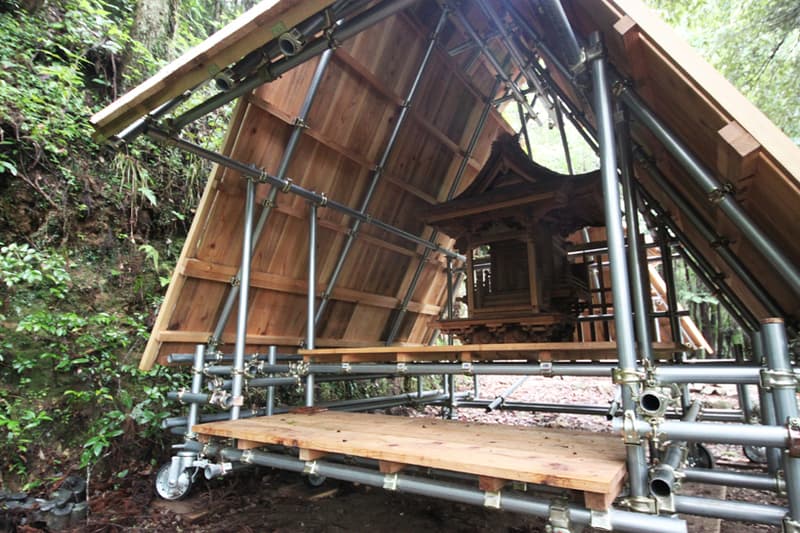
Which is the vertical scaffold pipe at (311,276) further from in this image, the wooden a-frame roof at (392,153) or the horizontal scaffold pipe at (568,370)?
the horizontal scaffold pipe at (568,370)

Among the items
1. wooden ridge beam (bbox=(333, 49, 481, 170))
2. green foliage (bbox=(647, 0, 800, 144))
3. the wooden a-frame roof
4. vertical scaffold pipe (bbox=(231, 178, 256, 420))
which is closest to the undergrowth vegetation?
the wooden a-frame roof

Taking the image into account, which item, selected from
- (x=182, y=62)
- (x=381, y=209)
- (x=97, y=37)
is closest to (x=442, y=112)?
(x=381, y=209)

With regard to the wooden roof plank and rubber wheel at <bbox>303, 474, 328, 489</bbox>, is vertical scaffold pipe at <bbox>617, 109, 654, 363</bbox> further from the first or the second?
rubber wheel at <bbox>303, 474, 328, 489</bbox>

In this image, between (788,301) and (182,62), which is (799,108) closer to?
(788,301)

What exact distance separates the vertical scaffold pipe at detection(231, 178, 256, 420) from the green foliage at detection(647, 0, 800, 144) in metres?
7.38

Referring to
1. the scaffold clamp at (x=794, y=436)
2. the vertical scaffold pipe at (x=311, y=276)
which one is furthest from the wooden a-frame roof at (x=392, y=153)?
the scaffold clamp at (x=794, y=436)

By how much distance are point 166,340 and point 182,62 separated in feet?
8.14

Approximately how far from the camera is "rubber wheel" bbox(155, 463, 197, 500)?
3.60 m

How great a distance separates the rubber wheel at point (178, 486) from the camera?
360 centimetres

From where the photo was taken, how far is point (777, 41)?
624 cm

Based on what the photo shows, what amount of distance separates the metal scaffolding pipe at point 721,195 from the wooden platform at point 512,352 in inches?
37.3

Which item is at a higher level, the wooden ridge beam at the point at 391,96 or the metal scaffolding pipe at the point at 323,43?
the wooden ridge beam at the point at 391,96

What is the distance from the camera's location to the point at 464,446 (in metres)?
2.33

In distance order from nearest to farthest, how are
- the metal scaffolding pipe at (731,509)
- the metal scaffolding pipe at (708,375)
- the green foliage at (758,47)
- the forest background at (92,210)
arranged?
the metal scaffolding pipe at (731,509) < the metal scaffolding pipe at (708,375) < the forest background at (92,210) < the green foliage at (758,47)
